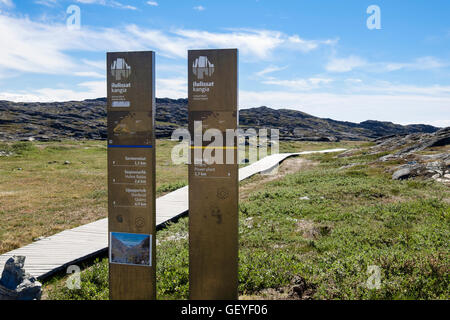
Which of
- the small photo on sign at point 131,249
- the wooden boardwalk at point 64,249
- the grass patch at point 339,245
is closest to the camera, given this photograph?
the small photo on sign at point 131,249

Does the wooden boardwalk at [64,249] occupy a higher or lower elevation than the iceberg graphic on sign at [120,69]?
lower

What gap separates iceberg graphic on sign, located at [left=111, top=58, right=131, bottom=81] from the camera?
5.62m

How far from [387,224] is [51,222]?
13.9 m

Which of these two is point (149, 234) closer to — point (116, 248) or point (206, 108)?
point (116, 248)

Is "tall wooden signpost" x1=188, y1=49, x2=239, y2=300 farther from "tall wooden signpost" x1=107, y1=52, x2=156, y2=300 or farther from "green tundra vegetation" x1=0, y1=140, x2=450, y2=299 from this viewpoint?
"green tundra vegetation" x1=0, y1=140, x2=450, y2=299

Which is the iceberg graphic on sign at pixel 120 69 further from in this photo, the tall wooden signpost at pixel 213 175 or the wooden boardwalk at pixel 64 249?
the wooden boardwalk at pixel 64 249

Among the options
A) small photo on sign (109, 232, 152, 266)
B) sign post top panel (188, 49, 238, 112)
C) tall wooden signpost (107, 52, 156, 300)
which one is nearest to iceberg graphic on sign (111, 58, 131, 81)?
tall wooden signpost (107, 52, 156, 300)

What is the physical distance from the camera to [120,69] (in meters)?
5.63

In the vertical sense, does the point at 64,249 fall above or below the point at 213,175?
below

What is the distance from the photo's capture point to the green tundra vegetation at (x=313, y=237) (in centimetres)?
616

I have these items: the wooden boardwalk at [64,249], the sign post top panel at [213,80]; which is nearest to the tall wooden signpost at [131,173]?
the sign post top panel at [213,80]

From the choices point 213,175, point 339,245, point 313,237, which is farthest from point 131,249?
point 313,237

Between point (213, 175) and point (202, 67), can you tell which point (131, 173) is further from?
point (202, 67)

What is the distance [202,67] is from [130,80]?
1.38m
